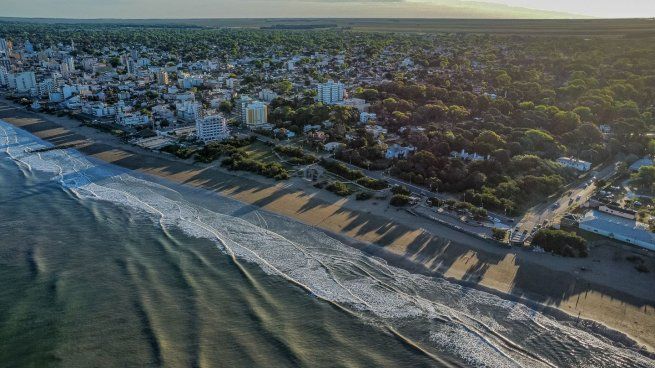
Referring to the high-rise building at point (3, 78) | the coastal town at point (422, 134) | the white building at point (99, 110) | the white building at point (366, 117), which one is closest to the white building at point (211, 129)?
the coastal town at point (422, 134)

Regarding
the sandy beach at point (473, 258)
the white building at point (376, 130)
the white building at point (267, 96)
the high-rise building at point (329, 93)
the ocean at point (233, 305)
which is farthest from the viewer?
the white building at point (267, 96)

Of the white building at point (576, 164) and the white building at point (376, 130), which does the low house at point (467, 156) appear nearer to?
the white building at point (576, 164)

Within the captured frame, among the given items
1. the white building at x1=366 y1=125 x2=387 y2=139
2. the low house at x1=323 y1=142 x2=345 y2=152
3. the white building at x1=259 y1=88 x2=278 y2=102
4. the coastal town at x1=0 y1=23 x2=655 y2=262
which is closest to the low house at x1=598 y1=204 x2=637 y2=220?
the coastal town at x1=0 y1=23 x2=655 y2=262

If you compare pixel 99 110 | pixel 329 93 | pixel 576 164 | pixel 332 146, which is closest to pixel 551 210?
pixel 576 164

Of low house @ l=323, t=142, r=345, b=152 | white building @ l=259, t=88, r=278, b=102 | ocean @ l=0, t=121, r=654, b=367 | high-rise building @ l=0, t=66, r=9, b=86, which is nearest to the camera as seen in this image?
ocean @ l=0, t=121, r=654, b=367

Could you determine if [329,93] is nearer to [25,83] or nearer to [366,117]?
[366,117]

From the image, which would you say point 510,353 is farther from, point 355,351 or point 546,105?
point 546,105

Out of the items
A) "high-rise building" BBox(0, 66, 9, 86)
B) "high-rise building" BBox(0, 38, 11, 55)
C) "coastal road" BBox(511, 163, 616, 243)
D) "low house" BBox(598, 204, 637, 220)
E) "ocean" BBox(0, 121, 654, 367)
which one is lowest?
"ocean" BBox(0, 121, 654, 367)

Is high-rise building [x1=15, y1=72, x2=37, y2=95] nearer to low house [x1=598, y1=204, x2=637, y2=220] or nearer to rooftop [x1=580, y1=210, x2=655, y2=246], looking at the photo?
rooftop [x1=580, y1=210, x2=655, y2=246]
